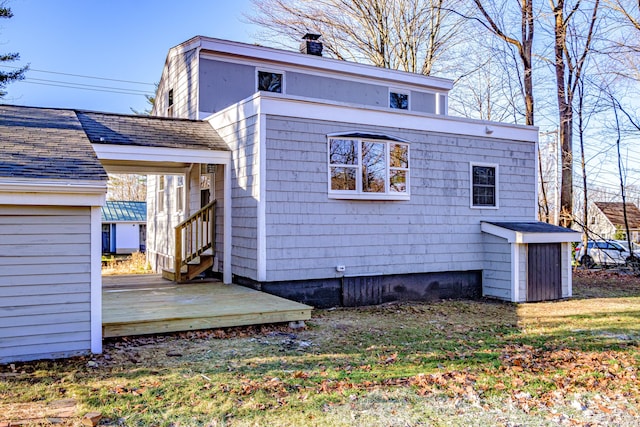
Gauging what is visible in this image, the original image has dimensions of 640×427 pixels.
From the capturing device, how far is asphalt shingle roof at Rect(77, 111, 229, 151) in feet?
29.8

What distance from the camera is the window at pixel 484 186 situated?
10.9 meters

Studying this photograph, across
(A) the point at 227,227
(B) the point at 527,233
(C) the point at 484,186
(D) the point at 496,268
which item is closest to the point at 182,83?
(A) the point at 227,227

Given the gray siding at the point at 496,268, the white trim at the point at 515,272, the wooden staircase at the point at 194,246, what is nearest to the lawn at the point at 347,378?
the white trim at the point at 515,272

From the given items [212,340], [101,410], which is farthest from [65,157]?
[101,410]

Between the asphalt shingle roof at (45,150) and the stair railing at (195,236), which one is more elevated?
the asphalt shingle roof at (45,150)

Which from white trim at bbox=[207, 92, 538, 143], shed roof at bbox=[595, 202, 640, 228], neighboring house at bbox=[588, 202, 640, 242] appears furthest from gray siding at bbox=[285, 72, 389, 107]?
shed roof at bbox=[595, 202, 640, 228]

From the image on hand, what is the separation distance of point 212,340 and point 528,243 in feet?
22.5

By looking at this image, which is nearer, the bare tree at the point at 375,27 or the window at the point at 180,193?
the window at the point at 180,193

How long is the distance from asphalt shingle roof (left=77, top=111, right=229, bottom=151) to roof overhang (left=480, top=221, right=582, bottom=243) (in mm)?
5765

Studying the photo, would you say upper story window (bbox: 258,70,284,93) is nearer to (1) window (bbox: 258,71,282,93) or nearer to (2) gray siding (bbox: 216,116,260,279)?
(1) window (bbox: 258,71,282,93)

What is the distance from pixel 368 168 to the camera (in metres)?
9.49

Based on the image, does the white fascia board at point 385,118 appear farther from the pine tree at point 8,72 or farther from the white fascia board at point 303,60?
the pine tree at point 8,72

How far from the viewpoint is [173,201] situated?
42.4ft

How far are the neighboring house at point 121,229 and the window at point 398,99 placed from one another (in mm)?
18798
